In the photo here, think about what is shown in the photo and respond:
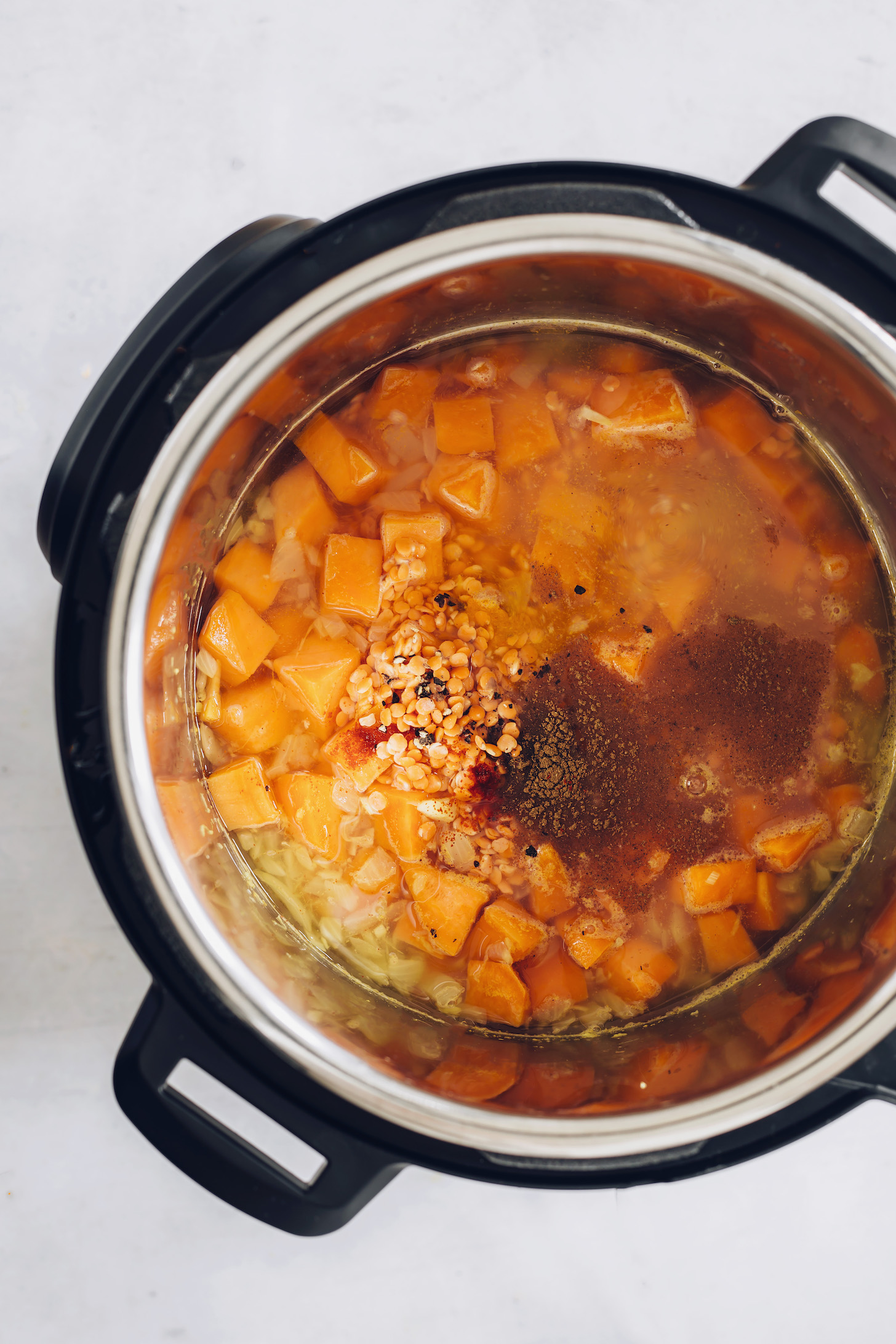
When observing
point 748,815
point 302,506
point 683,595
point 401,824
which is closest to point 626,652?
point 683,595

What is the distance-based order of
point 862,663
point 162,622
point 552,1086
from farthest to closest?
point 862,663, point 552,1086, point 162,622

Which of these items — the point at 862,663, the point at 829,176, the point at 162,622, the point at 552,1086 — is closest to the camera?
the point at 829,176

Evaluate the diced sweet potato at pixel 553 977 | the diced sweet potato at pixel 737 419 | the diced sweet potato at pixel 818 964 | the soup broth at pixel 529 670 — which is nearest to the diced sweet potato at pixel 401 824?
the soup broth at pixel 529 670

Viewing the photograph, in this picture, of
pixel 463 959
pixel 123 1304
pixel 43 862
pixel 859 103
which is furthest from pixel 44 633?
pixel 859 103

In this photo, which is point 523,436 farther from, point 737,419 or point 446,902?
point 446,902

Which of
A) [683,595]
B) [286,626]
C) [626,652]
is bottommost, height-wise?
[286,626]

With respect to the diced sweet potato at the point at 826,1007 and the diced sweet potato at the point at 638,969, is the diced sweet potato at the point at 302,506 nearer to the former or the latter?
the diced sweet potato at the point at 638,969

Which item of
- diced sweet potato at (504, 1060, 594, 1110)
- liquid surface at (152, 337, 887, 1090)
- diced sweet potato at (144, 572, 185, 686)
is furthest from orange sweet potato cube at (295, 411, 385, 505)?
diced sweet potato at (504, 1060, 594, 1110)
